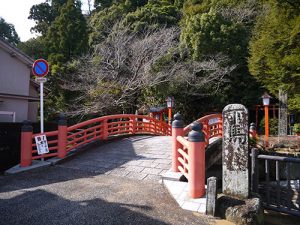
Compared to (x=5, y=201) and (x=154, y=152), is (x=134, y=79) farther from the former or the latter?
(x=5, y=201)

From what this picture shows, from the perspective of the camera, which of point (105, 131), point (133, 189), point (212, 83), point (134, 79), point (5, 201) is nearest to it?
point (5, 201)

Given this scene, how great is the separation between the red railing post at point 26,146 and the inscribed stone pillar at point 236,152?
4.92 meters

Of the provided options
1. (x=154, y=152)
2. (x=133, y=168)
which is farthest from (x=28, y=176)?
(x=154, y=152)

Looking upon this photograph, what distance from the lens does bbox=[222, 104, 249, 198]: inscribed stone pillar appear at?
4480 mm

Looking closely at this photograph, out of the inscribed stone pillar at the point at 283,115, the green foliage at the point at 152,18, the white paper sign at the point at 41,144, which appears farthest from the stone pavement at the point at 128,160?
the green foliage at the point at 152,18

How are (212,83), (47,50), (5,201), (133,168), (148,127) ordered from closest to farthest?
(5,201) < (133,168) < (148,127) < (212,83) < (47,50)

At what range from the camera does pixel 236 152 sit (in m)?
4.53

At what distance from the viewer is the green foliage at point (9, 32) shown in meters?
41.5

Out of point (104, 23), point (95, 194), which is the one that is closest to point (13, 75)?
point (95, 194)

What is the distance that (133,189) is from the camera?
5391 mm

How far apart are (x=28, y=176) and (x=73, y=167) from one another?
119 cm

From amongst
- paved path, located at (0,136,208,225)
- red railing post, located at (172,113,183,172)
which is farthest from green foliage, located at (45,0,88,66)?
red railing post, located at (172,113,183,172)

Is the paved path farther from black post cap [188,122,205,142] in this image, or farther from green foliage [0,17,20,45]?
green foliage [0,17,20,45]

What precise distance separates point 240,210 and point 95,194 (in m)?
2.51
